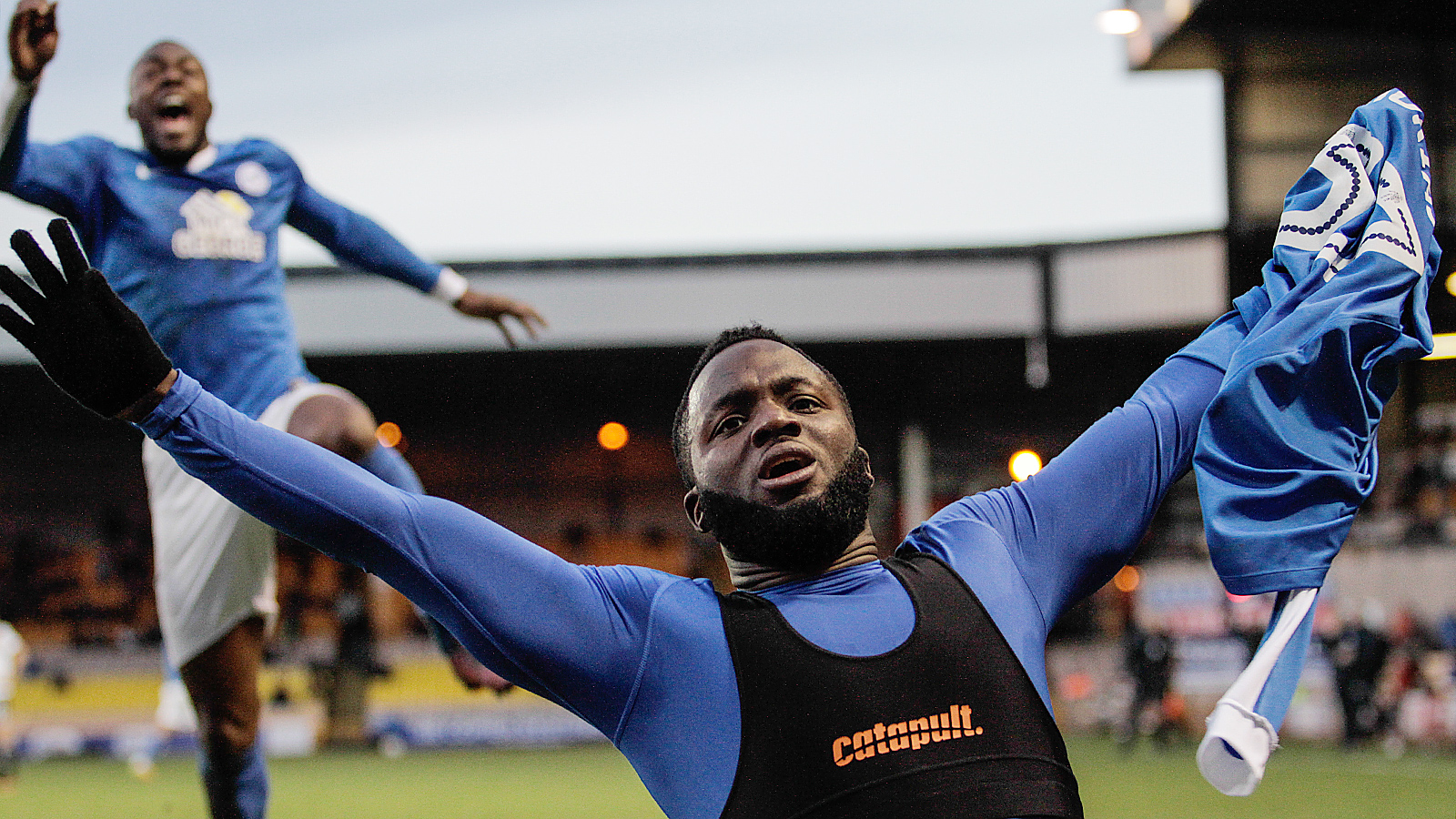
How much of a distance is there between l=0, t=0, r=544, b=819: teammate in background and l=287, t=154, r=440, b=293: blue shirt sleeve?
164 millimetres

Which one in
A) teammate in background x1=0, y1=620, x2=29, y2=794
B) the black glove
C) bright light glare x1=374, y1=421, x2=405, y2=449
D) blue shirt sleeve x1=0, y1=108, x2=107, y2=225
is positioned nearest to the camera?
the black glove

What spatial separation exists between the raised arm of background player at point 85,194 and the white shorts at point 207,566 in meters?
0.58

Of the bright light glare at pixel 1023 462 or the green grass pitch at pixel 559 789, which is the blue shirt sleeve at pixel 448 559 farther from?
the bright light glare at pixel 1023 462

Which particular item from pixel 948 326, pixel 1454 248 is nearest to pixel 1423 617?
pixel 1454 248

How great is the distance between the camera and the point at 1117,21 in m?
18.3

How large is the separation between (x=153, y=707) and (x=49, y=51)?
56.5 ft

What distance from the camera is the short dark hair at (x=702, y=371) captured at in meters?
2.22

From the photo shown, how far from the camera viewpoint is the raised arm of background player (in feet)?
10.3

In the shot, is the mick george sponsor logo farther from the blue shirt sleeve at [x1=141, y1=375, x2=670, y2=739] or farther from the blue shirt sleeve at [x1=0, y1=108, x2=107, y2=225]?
Result: the blue shirt sleeve at [x1=0, y1=108, x2=107, y2=225]

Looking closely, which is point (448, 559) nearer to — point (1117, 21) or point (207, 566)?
point (207, 566)

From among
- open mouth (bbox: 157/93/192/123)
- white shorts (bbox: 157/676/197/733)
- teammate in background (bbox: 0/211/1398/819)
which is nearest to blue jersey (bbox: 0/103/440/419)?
open mouth (bbox: 157/93/192/123)

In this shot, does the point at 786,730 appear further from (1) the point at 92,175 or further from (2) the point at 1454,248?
(2) the point at 1454,248

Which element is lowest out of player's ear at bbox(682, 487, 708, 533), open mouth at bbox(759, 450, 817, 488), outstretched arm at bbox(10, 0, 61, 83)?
player's ear at bbox(682, 487, 708, 533)

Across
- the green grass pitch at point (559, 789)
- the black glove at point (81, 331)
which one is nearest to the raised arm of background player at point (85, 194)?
the black glove at point (81, 331)
